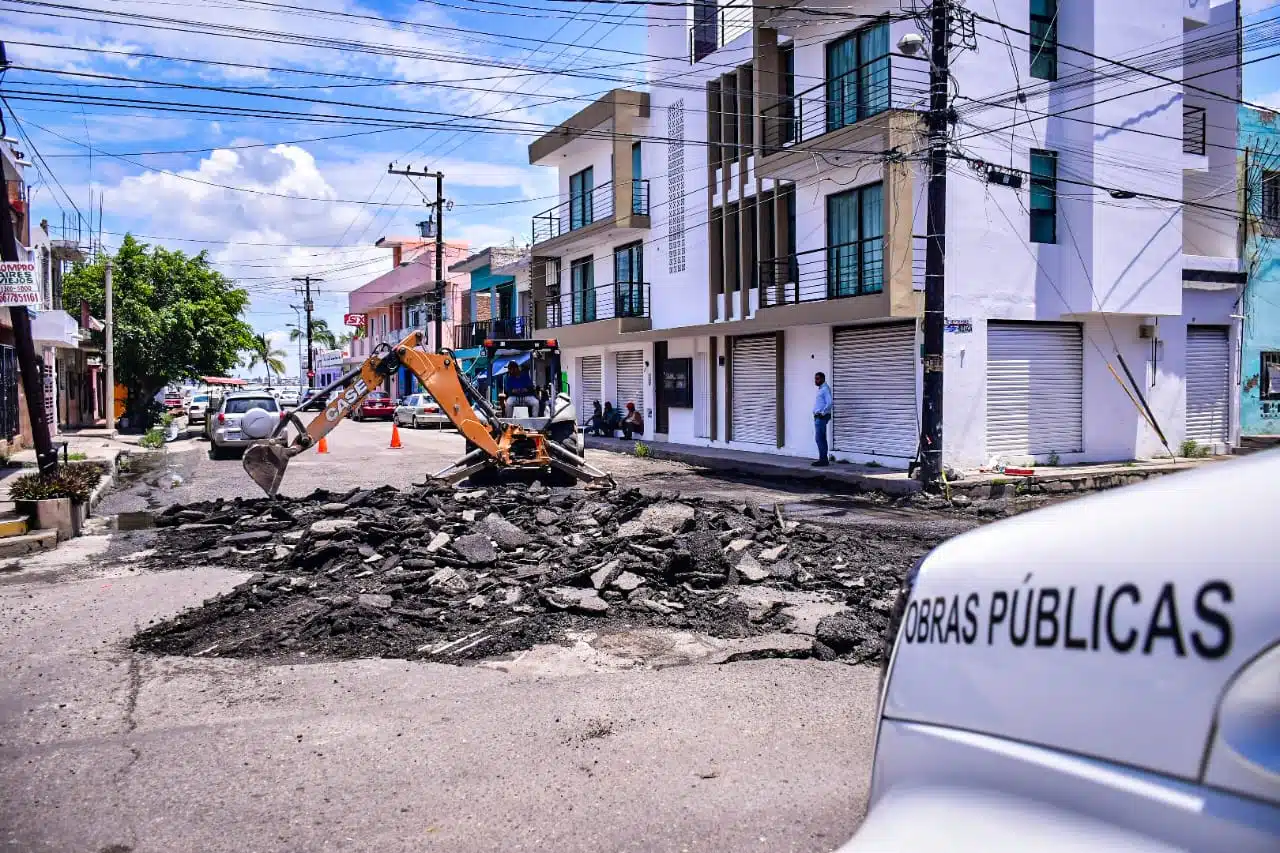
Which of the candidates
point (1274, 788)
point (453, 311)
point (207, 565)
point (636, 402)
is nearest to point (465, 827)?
point (1274, 788)

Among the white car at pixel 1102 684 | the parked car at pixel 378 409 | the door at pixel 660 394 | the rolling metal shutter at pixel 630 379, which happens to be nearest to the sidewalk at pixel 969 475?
the door at pixel 660 394

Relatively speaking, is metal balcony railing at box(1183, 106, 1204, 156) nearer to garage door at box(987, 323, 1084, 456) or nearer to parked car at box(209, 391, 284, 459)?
garage door at box(987, 323, 1084, 456)

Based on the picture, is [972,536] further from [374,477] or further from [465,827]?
[374,477]

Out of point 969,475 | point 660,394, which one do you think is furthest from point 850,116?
point 660,394

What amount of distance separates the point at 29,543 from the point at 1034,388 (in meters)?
17.9

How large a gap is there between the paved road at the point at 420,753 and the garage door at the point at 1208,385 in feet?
65.6

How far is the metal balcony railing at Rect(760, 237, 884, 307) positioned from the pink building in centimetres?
3179

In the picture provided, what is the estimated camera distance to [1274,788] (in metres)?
1.31

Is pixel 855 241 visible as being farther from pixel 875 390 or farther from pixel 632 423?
pixel 632 423

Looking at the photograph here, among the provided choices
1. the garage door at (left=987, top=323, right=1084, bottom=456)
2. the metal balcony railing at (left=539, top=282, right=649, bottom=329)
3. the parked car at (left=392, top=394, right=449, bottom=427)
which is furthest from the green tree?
the garage door at (left=987, top=323, right=1084, bottom=456)

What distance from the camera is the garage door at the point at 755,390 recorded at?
24.6 meters

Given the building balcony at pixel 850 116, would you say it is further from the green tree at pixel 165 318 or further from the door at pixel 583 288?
the green tree at pixel 165 318

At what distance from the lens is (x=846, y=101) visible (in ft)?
67.6

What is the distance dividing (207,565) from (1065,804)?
430 inches
